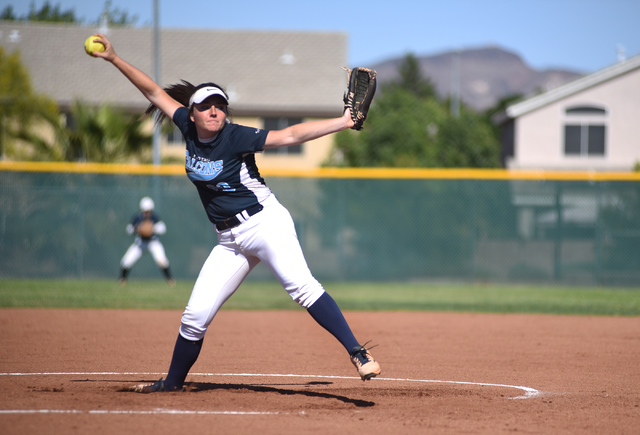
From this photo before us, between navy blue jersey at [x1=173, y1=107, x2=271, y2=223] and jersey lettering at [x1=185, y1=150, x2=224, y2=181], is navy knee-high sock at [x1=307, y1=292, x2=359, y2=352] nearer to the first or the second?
navy blue jersey at [x1=173, y1=107, x2=271, y2=223]

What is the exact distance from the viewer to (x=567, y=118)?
2578 centimetres

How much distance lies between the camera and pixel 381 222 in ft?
48.6

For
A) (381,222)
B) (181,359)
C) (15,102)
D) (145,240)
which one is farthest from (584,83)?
(181,359)

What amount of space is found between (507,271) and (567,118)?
13.5 m

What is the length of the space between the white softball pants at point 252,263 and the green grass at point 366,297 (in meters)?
6.17

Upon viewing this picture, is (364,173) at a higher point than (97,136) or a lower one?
lower

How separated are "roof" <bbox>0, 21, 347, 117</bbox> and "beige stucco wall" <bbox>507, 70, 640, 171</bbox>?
7.95 meters

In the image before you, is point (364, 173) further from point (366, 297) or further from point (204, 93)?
point (204, 93)

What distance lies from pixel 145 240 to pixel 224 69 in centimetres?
1740

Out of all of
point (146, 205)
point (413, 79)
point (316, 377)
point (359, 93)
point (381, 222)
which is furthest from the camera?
point (413, 79)

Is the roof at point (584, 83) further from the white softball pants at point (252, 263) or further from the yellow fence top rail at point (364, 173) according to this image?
the white softball pants at point (252, 263)

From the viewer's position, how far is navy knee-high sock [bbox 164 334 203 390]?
14.6 ft

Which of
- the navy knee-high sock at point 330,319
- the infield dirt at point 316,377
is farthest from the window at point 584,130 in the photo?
the navy knee-high sock at point 330,319

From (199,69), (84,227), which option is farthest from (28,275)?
(199,69)
